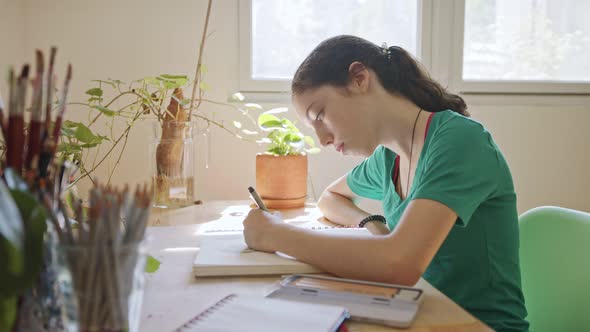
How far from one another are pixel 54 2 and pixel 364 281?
1.54 meters

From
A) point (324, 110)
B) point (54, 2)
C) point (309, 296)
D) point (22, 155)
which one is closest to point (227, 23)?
point (54, 2)

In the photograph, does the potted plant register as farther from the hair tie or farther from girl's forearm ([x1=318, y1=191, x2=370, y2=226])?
the hair tie

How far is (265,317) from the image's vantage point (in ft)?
2.21

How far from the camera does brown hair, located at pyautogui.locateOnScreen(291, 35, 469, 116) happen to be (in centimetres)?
123

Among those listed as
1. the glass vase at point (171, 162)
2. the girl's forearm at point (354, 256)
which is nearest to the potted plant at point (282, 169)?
the glass vase at point (171, 162)

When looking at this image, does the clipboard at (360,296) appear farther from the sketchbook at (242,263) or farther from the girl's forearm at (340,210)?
the girl's forearm at (340,210)

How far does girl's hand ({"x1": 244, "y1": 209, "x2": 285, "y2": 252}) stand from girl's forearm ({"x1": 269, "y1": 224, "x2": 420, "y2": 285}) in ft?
0.19

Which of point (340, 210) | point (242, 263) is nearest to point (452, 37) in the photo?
point (340, 210)

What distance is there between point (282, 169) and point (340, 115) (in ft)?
1.31

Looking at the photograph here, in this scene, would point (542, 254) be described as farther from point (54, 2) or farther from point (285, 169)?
point (54, 2)

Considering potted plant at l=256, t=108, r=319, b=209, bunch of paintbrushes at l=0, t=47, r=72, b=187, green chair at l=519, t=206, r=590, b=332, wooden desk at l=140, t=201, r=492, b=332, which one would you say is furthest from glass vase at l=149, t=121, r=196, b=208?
bunch of paintbrushes at l=0, t=47, r=72, b=187

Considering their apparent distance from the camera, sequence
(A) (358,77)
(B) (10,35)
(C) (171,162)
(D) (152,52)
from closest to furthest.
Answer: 1. (A) (358,77)
2. (C) (171,162)
3. (B) (10,35)
4. (D) (152,52)

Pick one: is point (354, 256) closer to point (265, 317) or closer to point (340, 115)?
point (265, 317)

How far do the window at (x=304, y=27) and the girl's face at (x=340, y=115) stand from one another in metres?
0.77
